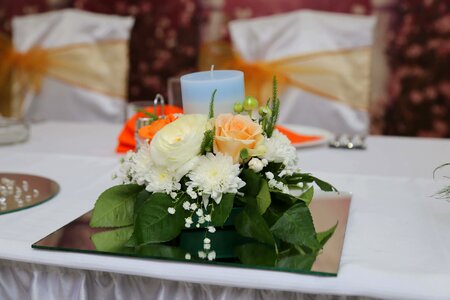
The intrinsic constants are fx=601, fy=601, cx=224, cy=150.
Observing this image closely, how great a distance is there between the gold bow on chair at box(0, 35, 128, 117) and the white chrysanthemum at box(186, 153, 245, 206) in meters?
1.59

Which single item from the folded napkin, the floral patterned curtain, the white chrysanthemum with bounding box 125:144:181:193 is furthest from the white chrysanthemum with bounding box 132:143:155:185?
the floral patterned curtain

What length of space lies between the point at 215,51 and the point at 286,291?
6.05ft

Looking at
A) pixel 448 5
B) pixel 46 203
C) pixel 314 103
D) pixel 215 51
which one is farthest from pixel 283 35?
pixel 46 203

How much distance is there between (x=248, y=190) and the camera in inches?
30.5

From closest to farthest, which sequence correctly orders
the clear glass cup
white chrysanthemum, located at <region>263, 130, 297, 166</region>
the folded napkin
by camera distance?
white chrysanthemum, located at <region>263, 130, 297, 166</region>, the folded napkin, the clear glass cup

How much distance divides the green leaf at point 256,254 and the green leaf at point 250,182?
0.07m

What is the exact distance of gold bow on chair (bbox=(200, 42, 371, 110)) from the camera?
2061mm

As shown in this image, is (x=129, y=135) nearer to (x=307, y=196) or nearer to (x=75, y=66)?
(x=307, y=196)

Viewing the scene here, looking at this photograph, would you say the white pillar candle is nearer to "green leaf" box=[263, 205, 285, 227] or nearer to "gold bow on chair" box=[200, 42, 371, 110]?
"green leaf" box=[263, 205, 285, 227]

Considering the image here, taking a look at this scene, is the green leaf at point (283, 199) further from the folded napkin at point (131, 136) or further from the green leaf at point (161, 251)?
the folded napkin at point (131, 136)

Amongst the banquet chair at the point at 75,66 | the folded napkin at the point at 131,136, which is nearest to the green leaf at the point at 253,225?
the folded napkin at the point at 131,136

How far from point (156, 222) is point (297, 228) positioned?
175 mm

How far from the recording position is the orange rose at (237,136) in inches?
29.6

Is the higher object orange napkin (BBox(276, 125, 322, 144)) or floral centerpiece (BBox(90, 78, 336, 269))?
floral centerpiece (BBox(90, 78, 336, 269))
